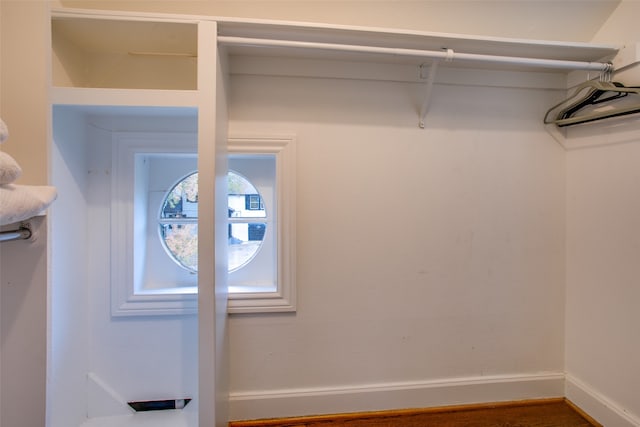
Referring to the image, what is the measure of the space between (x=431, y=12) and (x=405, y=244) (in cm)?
106

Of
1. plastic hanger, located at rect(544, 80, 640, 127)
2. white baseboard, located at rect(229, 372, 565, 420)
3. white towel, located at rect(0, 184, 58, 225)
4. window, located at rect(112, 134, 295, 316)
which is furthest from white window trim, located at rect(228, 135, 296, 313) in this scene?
plastic hanger, located at rect(544, 80, 640, 127)

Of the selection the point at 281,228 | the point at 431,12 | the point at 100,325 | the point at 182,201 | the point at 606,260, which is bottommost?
the point at 100,325

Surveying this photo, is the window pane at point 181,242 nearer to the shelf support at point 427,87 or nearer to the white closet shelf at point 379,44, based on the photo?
the white closet shelf at point 379,44

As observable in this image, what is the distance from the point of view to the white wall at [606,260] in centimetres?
127

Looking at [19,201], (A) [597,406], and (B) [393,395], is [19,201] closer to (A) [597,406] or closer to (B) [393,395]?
(B) [393,395]

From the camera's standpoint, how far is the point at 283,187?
1391 millimetres

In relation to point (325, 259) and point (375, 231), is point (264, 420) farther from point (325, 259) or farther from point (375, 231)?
point (375, 231)

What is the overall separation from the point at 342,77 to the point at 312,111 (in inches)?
8.7

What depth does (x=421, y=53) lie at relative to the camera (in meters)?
1.21

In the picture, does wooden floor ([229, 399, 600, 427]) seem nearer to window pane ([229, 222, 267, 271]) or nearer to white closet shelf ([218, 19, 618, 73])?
window pane ([229, 222, 267, 271])

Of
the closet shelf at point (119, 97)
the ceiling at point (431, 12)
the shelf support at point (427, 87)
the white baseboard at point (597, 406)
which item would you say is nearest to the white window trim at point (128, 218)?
the closet shelf at point (119, 97)

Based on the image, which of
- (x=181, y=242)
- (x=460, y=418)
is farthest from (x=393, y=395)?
(x=181, y=242)

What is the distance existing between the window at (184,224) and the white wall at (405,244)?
0.08m

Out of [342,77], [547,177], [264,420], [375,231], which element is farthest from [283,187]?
[547,177]
